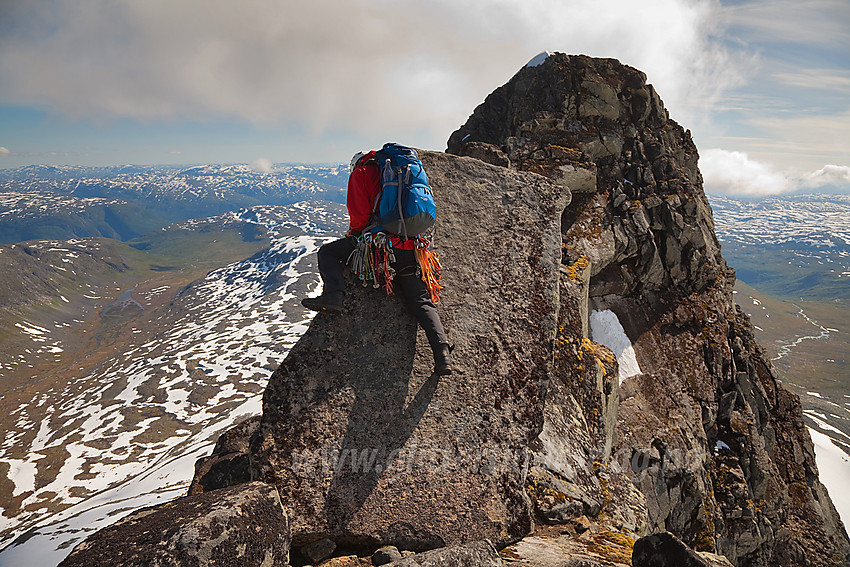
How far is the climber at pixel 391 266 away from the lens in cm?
861

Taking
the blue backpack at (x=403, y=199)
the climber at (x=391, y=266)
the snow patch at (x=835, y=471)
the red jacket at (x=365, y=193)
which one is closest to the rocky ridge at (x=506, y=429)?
the climber at (x=391, y=266)

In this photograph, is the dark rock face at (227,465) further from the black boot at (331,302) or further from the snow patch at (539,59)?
the snow patch at (539,59)

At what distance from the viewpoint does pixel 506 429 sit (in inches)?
330

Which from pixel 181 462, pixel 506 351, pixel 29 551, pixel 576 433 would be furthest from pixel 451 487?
pixel 181 462

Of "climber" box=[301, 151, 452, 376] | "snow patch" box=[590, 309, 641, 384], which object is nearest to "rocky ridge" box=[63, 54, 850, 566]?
"climber" box=[301, 151, 452, 376]

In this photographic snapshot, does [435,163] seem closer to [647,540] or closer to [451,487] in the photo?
[451,487]

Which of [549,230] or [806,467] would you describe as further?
[806,467]

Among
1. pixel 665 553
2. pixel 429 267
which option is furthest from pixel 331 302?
pixel 665 553

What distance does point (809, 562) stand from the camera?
23438mm

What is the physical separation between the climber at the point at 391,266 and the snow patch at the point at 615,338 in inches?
700

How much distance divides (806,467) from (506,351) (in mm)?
30210

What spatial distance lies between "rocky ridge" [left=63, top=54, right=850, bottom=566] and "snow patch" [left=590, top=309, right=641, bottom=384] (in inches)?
26.9

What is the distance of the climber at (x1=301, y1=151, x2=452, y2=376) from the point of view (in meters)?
8.61

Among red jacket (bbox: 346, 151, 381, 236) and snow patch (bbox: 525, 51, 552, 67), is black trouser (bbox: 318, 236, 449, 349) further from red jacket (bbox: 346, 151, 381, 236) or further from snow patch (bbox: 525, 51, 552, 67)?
snow patch (bbox: 525, 51, 552, 67)
